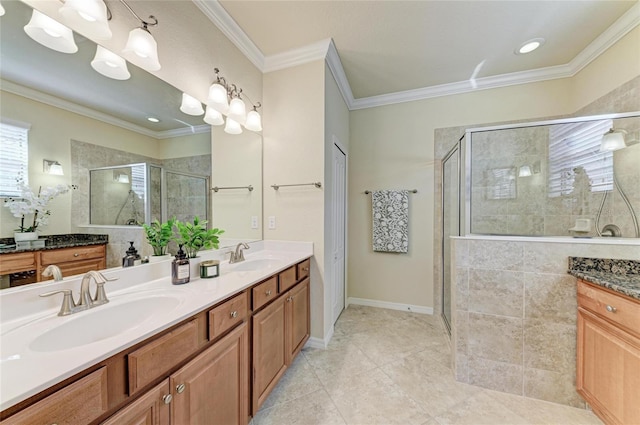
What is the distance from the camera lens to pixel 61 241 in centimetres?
96

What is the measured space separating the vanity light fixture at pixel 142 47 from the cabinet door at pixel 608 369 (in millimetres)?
2853

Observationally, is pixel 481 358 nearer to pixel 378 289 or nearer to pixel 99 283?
pixel 378 289

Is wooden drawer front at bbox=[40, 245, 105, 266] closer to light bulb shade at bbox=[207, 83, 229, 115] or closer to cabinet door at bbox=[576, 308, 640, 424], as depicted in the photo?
light bulb shade at bbox=[207, 83, 229, 115]

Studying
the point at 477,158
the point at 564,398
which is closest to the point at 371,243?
the point at 477,158

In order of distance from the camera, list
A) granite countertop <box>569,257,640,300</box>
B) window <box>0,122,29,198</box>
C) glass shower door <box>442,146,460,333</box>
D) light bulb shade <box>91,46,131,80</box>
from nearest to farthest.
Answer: window <box>0,122,29,198</box>, light bulb shade <box>91,46,131,80</box>, granite countertop <box>569,257,640,300</box>, glass shower door <box>442,146,460,333</box>

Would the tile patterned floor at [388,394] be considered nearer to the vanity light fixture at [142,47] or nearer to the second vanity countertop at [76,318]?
the second vanity countertop at [76,318]

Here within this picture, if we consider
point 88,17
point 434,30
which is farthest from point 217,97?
point 434,30

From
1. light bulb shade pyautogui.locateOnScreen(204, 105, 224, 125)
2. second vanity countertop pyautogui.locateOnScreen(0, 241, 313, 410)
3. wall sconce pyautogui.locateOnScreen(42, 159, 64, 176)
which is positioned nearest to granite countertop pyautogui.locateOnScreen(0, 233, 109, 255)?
second vanity countertop pyautogui.locateOnScreen(0, 241, 313, 410)

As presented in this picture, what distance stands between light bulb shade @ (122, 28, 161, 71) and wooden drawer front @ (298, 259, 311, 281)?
157 cm

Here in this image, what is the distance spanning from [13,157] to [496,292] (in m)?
2.59

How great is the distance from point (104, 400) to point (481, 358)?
211 cm

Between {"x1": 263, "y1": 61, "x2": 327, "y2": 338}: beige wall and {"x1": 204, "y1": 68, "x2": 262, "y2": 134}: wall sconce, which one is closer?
{"x1": 204, "y1": 68, "x2": 262, "y2": 134}: wall sconce

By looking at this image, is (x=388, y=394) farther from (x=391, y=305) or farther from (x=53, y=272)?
(x=53, y=272)

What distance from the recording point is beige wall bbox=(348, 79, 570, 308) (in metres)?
2.60
